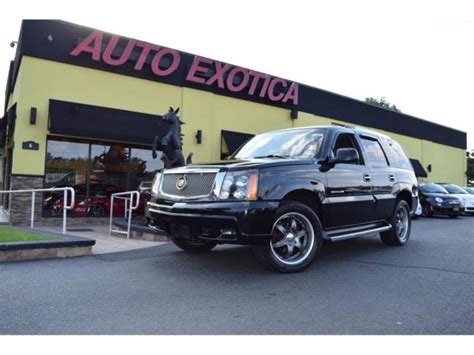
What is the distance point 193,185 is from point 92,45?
377 inches

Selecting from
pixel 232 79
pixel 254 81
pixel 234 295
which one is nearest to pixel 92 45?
pixel 232 79

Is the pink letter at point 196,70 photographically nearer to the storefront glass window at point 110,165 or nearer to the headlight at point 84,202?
the storefront glass window at point 110,165

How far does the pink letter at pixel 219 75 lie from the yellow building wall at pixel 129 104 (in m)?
0.49

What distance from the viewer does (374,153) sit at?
6750 millimetres

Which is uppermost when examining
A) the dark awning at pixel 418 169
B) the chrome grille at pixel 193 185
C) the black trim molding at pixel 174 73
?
the black trim molding at pixel 174 73

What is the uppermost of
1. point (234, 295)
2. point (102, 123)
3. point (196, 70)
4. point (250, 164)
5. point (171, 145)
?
point (196, 70)

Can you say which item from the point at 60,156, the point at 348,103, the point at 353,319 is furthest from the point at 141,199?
the point at 348,103

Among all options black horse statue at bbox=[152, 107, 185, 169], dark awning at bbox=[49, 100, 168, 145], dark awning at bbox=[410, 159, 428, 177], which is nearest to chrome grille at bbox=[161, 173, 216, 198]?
black horse statue at bbox=[152, 107, 185, 169]

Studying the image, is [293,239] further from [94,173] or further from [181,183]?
[94,173]

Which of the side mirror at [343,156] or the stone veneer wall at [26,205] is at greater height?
the side mirror at [343,156]

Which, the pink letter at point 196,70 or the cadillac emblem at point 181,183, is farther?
the pink letter at point 196,70

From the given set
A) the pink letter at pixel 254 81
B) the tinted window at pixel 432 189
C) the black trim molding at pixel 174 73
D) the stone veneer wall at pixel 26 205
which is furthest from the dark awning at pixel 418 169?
the stone veneer wall at pixel 26 205

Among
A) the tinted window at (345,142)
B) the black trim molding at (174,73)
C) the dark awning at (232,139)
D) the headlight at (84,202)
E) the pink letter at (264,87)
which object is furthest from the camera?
the pink letter at (264,87)

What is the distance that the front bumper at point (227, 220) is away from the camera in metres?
4.34
